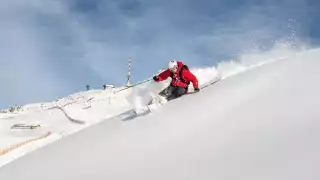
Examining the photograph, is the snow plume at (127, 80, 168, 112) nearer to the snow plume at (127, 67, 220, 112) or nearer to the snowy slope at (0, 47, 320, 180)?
the snow plume at (127, 67, 220, 112)

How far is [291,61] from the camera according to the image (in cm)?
1084

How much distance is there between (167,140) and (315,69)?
321 cm

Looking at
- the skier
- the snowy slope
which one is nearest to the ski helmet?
the skier

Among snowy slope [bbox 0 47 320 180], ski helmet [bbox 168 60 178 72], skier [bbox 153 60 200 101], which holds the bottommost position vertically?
snowy slope [bbox 0 47 320 180]

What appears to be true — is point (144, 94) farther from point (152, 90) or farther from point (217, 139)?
point (217, 139)

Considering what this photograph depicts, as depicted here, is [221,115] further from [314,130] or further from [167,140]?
[314,130]

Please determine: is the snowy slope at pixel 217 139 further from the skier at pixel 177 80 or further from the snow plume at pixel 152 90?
the skier at pixel 177 80

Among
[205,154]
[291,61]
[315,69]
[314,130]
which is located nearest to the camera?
[314,130]

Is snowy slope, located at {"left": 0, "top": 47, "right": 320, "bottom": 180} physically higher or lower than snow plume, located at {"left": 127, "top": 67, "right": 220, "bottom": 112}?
lower

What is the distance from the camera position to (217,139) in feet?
24.7

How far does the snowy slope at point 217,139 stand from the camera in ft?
20.2

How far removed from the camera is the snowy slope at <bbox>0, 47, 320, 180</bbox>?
243 inches

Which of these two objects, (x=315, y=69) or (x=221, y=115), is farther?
(x=315, y=69)

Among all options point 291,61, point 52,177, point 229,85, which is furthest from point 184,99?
point 52,177
